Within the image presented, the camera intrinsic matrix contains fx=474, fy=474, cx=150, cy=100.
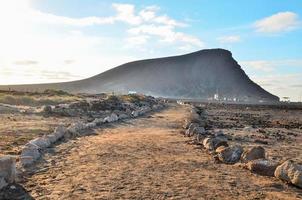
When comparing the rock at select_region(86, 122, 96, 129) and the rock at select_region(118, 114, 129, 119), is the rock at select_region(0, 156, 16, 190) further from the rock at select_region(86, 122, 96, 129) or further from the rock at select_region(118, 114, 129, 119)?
the rock at select_region(118, 114, 129, 119)

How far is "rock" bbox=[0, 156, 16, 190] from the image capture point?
10.2m

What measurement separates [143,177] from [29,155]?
407 centimetres

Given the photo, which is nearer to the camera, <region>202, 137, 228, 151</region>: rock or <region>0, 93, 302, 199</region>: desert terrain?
<region>0, 93, 302, 199</region>: desert terrain

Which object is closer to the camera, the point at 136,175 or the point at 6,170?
the point at 6,170

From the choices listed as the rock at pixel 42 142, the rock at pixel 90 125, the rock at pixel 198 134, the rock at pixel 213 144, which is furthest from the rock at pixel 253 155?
the rock at pixel 90 125

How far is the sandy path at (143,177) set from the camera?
32.9ft

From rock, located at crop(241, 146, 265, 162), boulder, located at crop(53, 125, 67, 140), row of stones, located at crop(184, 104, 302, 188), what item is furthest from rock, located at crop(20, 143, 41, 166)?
rock, located at crop(241, 146, 265, 162)

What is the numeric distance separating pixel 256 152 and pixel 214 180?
2872mm

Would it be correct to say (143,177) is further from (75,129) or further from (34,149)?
(75,129)

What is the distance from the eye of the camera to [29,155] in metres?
13.9

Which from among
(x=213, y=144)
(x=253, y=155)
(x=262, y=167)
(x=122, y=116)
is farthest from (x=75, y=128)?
(x=122, y=116)

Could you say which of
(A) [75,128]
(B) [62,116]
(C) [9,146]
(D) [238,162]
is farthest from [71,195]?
(B) [62,116]

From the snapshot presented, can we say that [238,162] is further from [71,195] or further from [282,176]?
[71,195]

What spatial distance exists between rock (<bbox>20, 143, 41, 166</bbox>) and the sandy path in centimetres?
35
